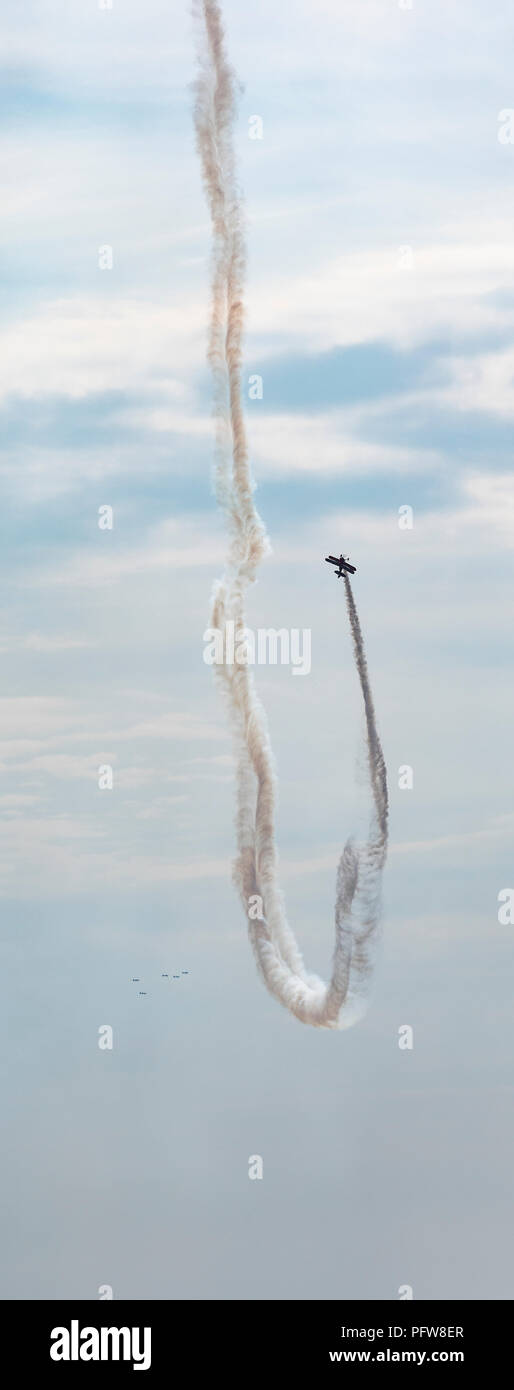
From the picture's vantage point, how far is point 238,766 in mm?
113375

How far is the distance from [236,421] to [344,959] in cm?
1905

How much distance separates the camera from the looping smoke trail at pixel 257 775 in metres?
111

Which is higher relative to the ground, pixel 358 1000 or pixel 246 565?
pixel 246 565

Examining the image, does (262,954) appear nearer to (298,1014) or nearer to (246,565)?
(298,1014)

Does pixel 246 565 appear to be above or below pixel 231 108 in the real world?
below

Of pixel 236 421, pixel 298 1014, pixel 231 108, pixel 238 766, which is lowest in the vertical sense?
pixel 298 1014

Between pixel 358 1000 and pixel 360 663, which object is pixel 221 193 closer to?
pixel 360 663

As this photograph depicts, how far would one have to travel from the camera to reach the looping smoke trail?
111 meters

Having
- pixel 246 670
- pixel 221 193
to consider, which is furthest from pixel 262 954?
pixel 221 193

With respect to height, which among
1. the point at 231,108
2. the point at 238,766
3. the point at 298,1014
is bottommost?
the point at 298,1014

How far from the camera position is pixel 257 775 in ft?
372

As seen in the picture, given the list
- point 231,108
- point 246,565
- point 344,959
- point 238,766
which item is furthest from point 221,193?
point 344,959

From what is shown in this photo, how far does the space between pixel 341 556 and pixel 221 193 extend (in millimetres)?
12851

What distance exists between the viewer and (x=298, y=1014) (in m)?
116
